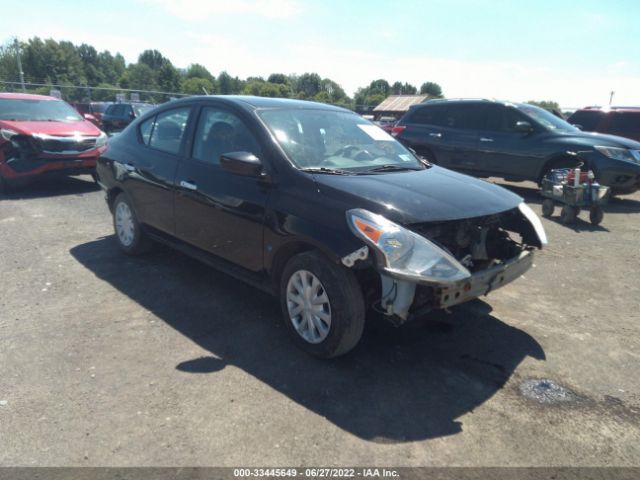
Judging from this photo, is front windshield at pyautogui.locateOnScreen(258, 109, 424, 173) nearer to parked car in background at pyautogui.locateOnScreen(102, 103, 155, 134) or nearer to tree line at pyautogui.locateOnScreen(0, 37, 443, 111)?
parked car in background at pyautogui.locateOnScreen(102, 103, 155, 134)

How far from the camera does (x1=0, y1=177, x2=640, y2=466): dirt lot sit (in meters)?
2.53

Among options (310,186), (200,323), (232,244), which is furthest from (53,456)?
(310,186)

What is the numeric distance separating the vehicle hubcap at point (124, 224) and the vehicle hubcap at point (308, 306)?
8.70 ft

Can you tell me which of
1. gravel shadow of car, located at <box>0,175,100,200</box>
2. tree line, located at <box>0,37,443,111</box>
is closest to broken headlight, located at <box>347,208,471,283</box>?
gravel shadow of car, located at <box>0,175,100,200</box>

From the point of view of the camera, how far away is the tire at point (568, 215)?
7422 millimetres

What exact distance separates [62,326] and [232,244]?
4.93ft

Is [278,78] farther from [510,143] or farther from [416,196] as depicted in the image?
[416,196]

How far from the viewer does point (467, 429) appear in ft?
8.84

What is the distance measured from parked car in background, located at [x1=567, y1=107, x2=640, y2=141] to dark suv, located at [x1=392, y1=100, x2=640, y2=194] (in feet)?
10.9

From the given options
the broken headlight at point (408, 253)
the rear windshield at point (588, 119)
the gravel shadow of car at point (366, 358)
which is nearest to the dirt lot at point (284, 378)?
the gravel shadow of car at point (366, 358)

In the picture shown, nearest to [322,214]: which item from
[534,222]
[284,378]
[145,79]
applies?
[284,378]

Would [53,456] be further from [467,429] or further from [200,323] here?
[467,429]

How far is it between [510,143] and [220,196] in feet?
24.1

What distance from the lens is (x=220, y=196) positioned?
3.89 metres
